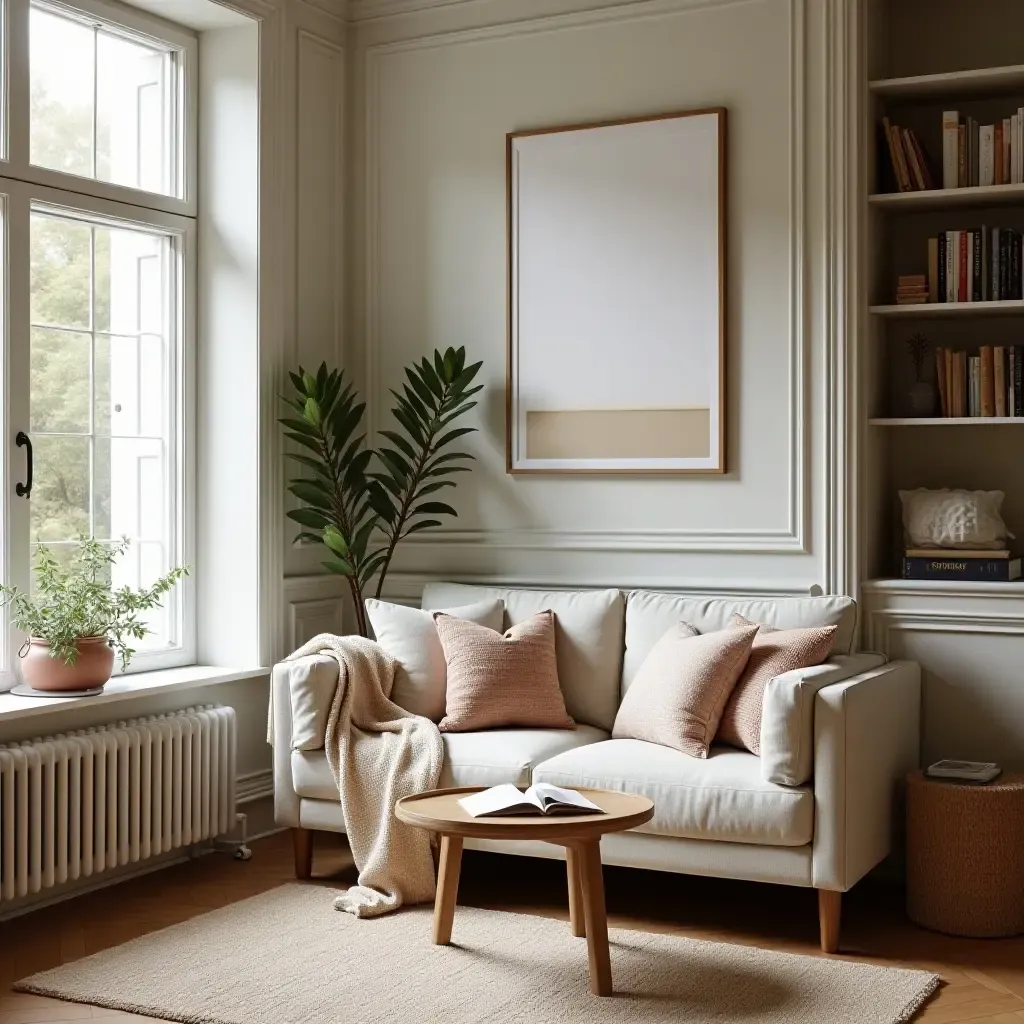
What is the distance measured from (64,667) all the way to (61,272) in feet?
4.16

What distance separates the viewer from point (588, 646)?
14.8ft

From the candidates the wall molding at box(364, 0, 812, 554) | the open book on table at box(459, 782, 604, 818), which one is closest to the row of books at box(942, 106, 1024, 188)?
the wall molding at box(364, 0, 812, 554)

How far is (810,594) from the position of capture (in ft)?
14.8

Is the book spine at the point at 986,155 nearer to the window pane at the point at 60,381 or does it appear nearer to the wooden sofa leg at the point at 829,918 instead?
the wooden sofa leg at the point at 829,918

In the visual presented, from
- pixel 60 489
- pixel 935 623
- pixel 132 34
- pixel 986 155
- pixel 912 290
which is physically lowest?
pixel 935 623

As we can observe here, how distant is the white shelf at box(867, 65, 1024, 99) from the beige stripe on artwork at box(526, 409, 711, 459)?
1194 millimetres

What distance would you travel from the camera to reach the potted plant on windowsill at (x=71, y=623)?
409 cm

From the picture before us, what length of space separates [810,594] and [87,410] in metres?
2.42

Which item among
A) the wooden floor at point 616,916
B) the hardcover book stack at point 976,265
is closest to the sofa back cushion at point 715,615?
the wooden floor at point 616,916

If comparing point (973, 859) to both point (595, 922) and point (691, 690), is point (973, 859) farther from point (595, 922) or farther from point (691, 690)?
point (595, 922)

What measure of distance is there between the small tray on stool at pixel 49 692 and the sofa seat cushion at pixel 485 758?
0.63m

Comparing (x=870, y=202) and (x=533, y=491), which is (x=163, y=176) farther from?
(x=870, y=202)

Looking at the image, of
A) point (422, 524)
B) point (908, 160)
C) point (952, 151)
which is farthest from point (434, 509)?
point (952, 151)

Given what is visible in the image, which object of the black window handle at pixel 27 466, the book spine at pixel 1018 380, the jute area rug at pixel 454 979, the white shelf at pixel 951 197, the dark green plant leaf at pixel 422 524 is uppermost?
the white shelf at pixel 951 197
